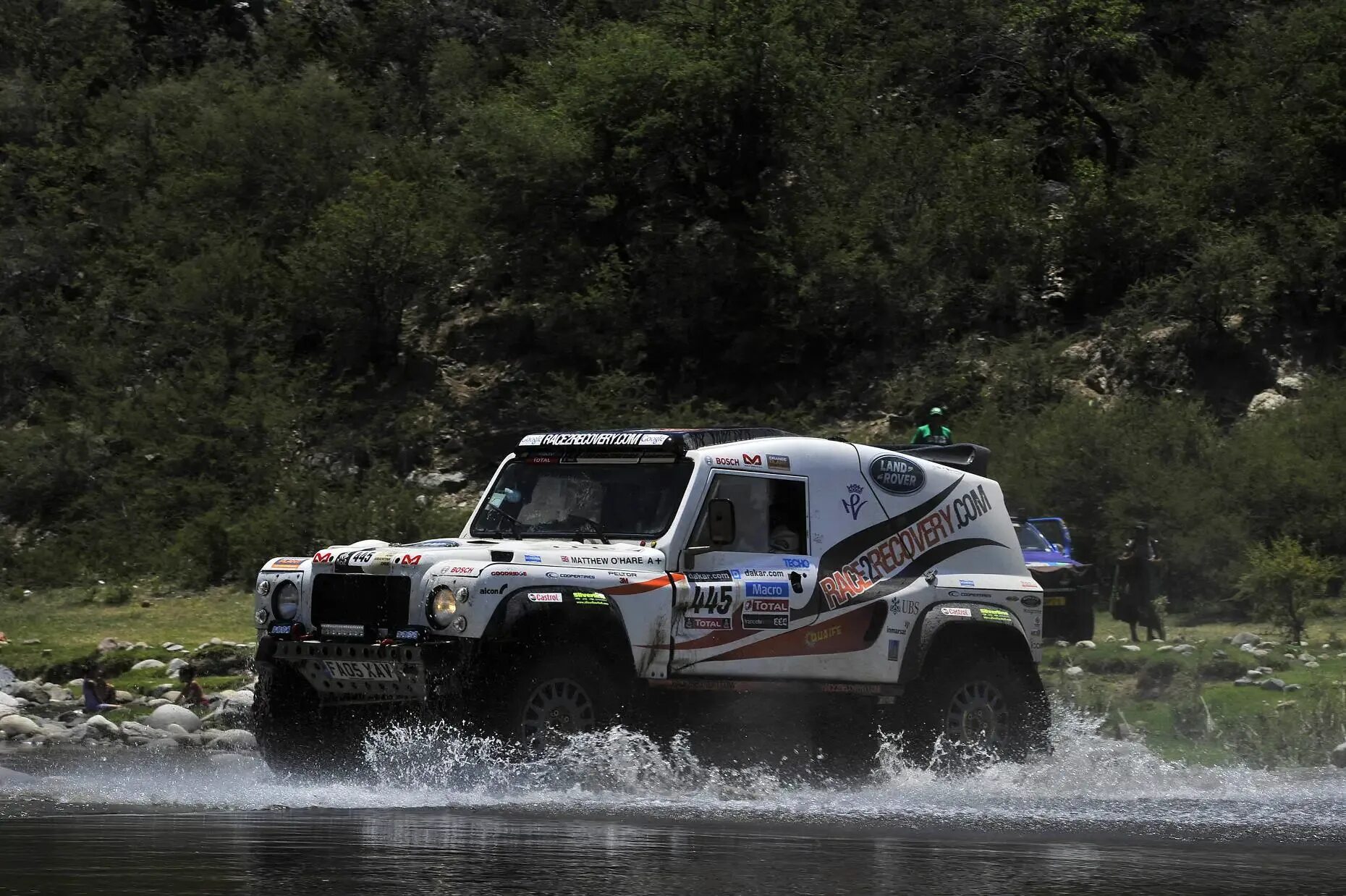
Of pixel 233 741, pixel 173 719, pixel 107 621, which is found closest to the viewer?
pixel 233 741

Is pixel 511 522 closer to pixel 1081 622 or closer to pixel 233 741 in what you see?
pixel 233 741

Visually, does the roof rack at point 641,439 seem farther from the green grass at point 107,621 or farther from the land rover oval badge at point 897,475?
the green grass at point 107,621

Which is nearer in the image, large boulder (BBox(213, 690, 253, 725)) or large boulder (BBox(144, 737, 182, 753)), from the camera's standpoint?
large boulder (BBox(144, 737, 182, 753))

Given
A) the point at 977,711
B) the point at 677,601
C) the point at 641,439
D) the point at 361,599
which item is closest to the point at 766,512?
the point at 641,439

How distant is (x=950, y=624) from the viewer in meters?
13.0

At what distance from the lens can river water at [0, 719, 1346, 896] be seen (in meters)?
7.91

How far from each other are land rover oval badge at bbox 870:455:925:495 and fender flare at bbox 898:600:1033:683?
86 cm

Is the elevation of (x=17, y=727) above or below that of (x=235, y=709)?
below

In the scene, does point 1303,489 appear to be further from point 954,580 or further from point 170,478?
point 170,478

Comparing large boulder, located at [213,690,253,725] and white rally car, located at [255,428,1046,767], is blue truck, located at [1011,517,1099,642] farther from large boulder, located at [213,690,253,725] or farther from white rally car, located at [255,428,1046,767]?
large boulder, located at [213,690,253,725]

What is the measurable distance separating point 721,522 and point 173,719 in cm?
866

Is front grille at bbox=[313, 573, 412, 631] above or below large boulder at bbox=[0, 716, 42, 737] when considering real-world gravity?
above

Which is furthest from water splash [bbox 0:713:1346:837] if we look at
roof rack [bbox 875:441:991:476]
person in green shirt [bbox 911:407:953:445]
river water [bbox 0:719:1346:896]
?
person in green shirt [bbox 911:407:953:445]

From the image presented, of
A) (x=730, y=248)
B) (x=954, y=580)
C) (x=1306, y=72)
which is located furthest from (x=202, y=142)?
(x=954, y=580)
